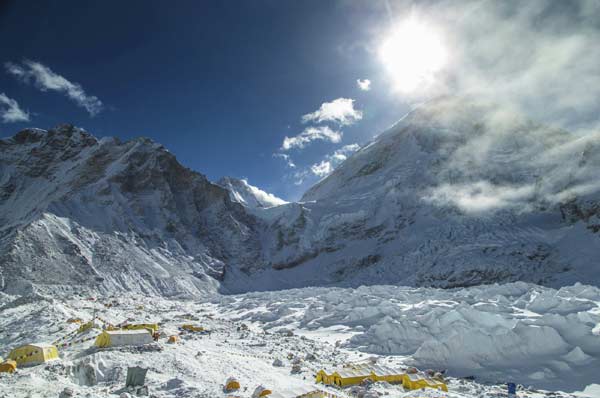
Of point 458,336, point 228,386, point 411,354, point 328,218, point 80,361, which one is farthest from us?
point 328,218

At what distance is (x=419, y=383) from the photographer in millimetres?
23672

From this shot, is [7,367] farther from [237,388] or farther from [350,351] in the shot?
[350,351]

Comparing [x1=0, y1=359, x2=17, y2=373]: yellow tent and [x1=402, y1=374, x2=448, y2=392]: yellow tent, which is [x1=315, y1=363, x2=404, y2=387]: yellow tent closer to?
[x1=402, y1=374, x2=448, y2=392]: yellow tent

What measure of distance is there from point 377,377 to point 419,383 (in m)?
2.71

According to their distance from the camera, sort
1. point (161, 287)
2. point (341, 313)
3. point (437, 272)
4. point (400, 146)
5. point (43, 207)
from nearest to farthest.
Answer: point (341, 313) < point (437, 272) < point (161, 287) < point (43, 207) < point (400, 146)

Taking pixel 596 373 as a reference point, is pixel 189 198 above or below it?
above

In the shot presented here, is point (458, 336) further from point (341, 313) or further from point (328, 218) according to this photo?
point (328, 218)

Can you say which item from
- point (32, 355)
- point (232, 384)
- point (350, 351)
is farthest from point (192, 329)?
point (232, 384)

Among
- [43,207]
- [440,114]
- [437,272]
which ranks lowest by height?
[437,272]

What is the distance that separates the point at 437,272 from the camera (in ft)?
305

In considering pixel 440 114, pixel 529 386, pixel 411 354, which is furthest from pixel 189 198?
pixel 529 386

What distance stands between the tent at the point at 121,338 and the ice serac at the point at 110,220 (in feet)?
181

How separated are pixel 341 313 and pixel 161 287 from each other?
61.9 metres

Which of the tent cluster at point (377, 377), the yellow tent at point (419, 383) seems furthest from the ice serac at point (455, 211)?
the yellow tent at point (419, 383)
